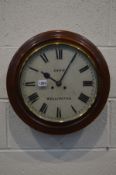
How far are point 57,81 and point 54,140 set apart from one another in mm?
280

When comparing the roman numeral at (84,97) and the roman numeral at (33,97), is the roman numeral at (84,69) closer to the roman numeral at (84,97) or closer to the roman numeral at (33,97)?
the roman numeral at (84,97)

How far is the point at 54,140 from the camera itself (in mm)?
1262

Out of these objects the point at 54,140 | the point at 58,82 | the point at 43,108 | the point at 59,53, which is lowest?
the point at 54,140

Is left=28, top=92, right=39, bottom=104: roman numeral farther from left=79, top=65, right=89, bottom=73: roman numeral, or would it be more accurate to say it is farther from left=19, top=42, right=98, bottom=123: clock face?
left=79, top=65, right=89, bottom=73: roman numeral

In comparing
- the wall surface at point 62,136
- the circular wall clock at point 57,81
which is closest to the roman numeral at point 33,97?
the circular wall clock at point 57,81

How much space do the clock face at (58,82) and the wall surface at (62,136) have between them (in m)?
0.12

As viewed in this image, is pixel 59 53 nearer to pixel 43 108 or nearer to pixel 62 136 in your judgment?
pixel 43 108

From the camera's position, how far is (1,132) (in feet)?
4.14

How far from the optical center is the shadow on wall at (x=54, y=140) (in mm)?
1254

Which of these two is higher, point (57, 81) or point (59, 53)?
point (59, 53)

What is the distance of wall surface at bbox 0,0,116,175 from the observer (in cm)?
120

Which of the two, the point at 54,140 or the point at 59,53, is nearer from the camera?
the point at 59,53

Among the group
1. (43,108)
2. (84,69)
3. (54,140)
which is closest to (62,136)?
(54,140)

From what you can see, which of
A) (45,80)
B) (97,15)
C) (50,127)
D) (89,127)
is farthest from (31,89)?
(97,15)
